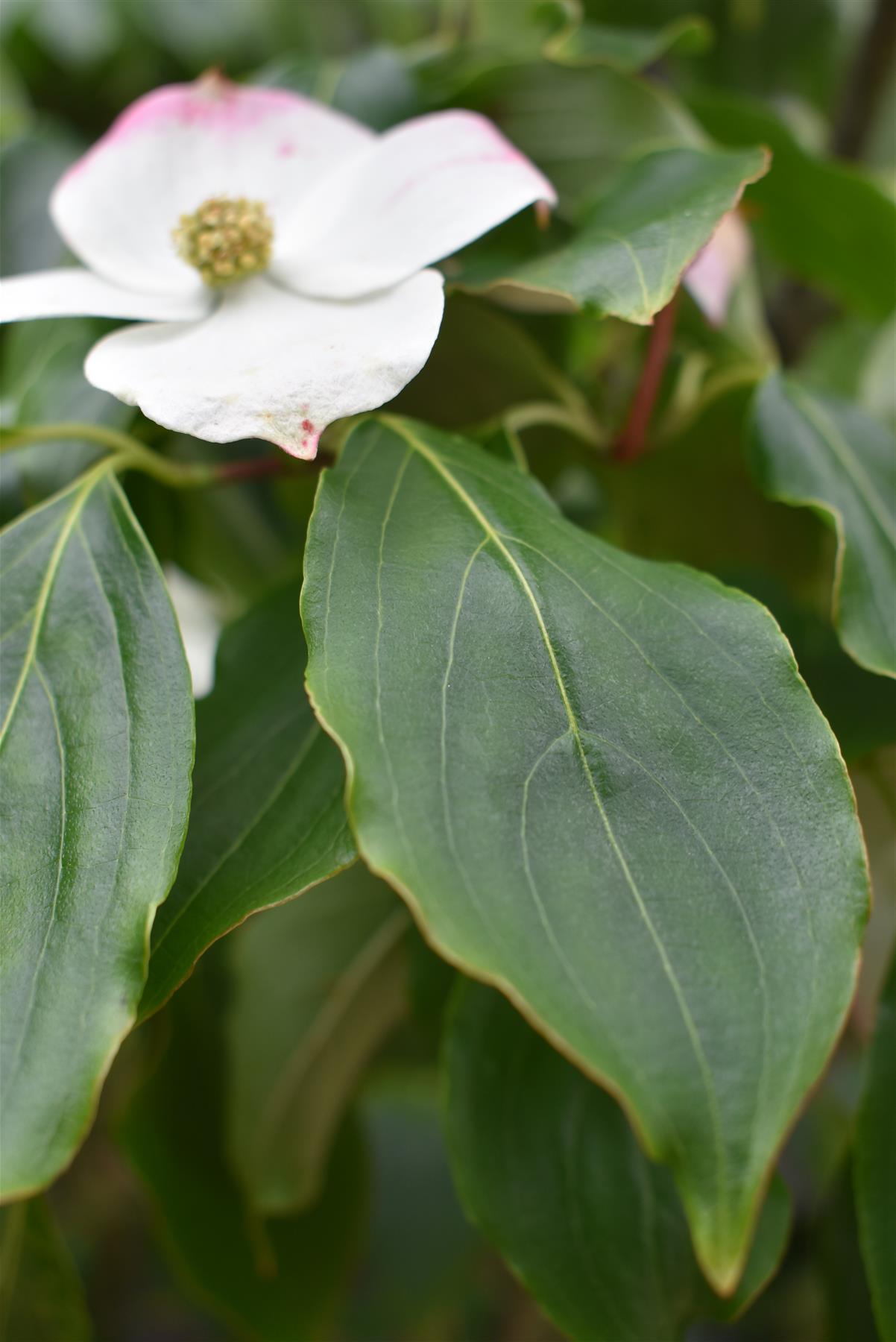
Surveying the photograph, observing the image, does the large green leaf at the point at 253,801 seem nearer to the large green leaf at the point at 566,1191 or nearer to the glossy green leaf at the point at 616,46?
the large green leaf at the point at 566,1191

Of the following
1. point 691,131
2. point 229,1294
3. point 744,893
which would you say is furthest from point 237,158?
point 229,1294

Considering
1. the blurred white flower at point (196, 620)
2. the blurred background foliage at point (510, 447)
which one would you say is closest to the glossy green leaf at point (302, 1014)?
the blurred background foliage at point (510, 447)

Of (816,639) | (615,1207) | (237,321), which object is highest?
(237,321)

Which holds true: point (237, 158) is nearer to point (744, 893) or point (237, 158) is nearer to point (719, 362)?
point (719, 362)

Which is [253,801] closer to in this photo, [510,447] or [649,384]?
[510,447]

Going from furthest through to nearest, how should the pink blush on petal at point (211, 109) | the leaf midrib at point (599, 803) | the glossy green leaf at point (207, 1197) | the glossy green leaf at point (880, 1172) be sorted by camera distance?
the glossy green leaf at point (207, 1197) → the pink blush on petal at point (211, 109) → the glossy green leaf at point (880, 1172) → the leaf midrib at point (599, 803)

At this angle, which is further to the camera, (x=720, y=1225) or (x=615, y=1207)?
(x=615, y=1207)

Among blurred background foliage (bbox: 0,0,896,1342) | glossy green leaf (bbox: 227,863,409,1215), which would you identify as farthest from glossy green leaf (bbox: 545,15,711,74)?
glossy green leaf (bbox: 227,863,409,1215)
